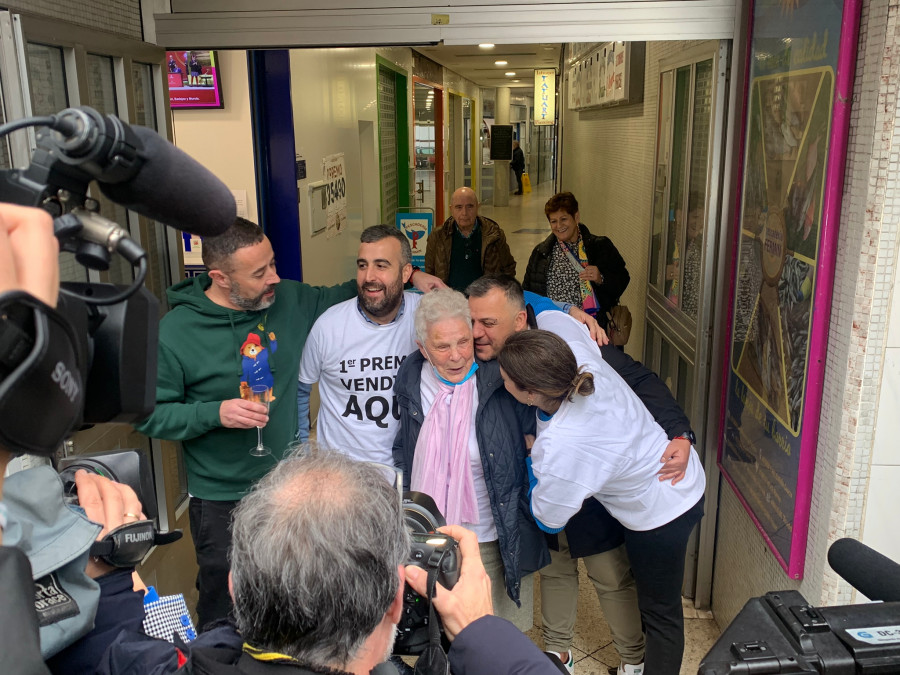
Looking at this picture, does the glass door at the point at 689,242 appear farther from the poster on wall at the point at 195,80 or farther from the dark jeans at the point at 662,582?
the poster on wall at the point at 195,80

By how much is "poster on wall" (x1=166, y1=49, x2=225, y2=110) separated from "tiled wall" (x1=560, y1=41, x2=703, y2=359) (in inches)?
101

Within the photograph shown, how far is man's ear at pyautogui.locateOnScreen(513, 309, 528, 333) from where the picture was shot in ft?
8.90

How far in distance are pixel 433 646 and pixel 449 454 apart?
122 cm

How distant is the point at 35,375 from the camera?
32.3 inches

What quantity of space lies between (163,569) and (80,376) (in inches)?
97.5

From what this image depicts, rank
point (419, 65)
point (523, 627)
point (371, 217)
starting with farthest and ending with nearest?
Answer: point (419, 65), point (371, 217), point (523, 627)

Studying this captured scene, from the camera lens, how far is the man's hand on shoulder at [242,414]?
2.41 metres

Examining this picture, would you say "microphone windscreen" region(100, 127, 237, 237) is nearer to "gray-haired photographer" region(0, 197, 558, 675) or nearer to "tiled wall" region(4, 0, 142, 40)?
"gray-haired photographer" region(0, 197, 558, 675)

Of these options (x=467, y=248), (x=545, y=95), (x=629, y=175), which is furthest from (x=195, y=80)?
(x=545, y=95)

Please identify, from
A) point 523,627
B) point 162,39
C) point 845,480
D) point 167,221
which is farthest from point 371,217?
point 167,221

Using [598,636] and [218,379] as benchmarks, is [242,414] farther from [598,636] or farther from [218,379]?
[598,636]

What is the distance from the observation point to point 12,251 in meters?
0.81

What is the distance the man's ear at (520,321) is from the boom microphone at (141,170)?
66.8 inches

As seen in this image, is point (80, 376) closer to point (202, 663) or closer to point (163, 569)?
point (202, 663)
